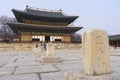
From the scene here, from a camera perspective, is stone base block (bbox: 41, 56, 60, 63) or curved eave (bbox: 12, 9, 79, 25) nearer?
stone base block (bbox: 41, 56, 60, 63)

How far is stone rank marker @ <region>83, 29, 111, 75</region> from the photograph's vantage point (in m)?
3.43

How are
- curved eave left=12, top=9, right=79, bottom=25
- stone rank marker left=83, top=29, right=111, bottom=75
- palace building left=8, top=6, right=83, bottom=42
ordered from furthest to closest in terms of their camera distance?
1. curved eave left=12, top=9, right=79, bottom=25
2. palace building left=8, top=6, right=83, bottom=42
3. stone rank marker left=83, top=29, right=111, bottom=75

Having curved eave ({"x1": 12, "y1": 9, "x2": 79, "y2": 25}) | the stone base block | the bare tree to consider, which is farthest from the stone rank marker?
the bare tree

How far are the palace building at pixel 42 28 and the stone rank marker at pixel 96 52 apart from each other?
31.2 meters

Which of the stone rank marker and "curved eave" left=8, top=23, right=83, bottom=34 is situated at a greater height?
"curved eave" left=8, top=23, right=83, bottom=34

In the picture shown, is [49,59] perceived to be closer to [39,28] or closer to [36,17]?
[39,28]

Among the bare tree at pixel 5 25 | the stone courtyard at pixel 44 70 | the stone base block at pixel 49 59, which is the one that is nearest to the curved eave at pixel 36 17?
the bare tree at pixel 5 25

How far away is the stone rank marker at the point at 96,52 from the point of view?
343cm

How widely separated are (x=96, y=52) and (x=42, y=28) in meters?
32.8

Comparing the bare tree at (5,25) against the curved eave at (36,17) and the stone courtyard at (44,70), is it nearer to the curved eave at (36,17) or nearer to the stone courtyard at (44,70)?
the curved eave at (36,17)

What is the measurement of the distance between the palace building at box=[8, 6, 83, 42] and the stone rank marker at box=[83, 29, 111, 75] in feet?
102

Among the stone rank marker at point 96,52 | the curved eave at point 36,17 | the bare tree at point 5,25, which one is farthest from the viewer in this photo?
the bare tree at point 5,25

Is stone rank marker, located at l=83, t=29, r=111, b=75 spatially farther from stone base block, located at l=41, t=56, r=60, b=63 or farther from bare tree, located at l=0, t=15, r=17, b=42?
bare tree, located at l=0, t=15, r=17, b=42

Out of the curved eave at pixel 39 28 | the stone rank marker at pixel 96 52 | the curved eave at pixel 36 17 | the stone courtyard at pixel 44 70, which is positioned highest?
the curved eave at pixel 36 17
